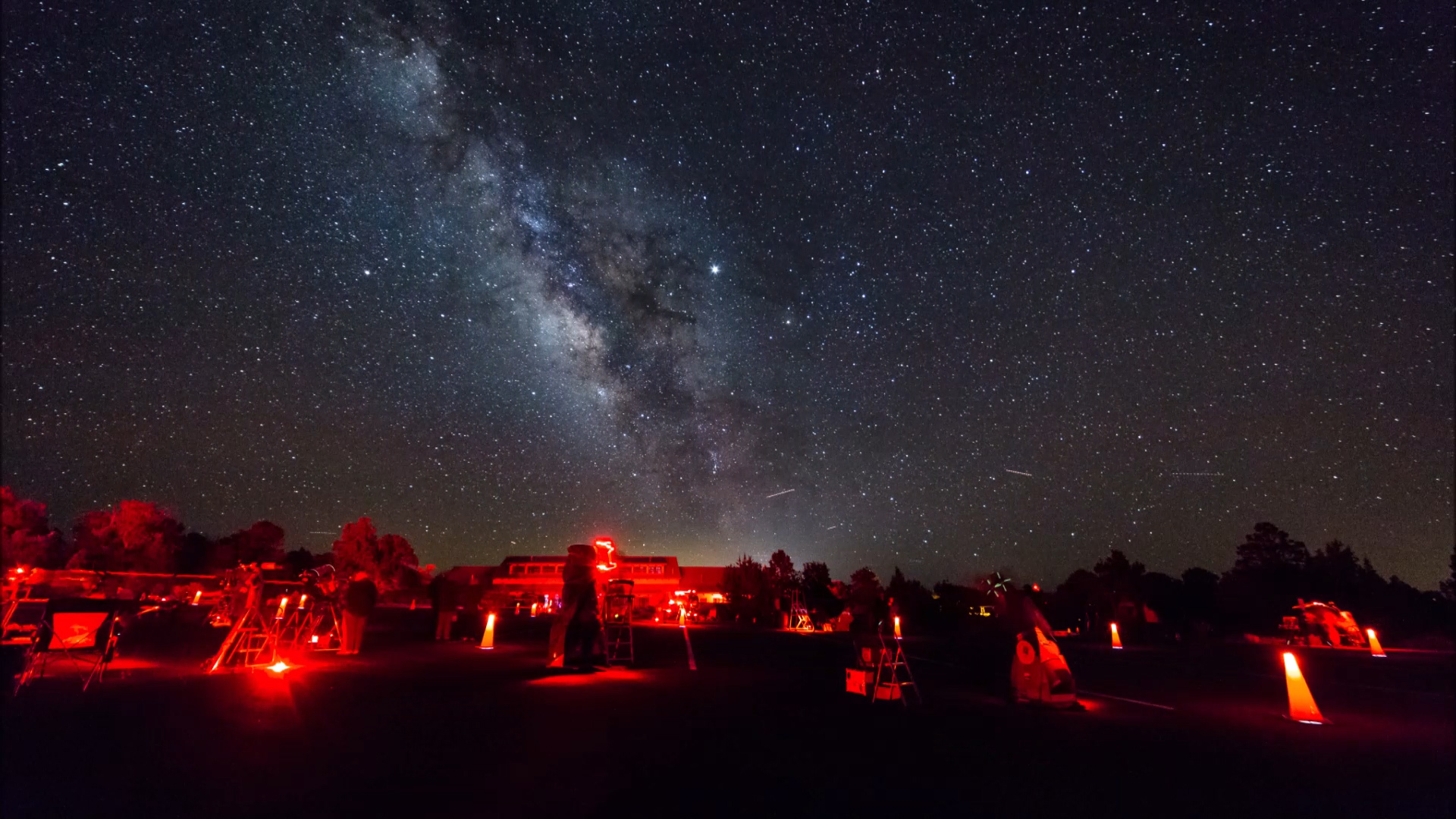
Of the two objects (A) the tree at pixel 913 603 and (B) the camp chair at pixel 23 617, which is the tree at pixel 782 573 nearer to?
(A) the tree at pixel 913 603

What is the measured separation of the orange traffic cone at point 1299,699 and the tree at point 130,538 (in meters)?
82.5

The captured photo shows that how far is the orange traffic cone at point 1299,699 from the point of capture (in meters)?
13.6

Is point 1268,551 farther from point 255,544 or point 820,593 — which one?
point 255,544

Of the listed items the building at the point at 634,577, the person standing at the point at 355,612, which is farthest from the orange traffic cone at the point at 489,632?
the building at the point at 634,577

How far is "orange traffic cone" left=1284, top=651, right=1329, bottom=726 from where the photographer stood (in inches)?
534

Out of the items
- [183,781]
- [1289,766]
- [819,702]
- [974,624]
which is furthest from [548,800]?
[974,624]

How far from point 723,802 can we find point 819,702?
25.5ft

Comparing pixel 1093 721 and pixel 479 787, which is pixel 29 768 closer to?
pixel 479 787

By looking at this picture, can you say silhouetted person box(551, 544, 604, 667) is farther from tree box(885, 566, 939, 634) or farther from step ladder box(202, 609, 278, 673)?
tree box(885, 566, 939, 634)

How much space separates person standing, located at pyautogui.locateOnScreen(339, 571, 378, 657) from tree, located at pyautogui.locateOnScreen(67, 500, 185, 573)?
6019cm

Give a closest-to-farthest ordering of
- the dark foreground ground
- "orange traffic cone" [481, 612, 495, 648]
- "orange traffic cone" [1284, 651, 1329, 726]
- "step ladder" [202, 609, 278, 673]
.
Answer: the dark foreground ground → "orange traffic cone" [1284, 651, 1329, 726] → "step ladder" [202, 609, 278, 673] → "orange traffic cone" [481, 612, 495, 648]

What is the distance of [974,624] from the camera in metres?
55.3

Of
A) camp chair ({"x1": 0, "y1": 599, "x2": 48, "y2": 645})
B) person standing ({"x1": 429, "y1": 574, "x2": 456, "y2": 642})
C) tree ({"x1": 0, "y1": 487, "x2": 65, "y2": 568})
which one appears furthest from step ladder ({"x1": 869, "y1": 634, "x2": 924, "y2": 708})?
tree ({"x1": 0, "y1": 487, "x2": 65, "y2": 568})

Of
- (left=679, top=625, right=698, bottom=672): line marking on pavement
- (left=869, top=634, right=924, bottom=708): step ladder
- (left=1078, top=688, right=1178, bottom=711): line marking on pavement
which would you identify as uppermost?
(left=869, top=634, right=924, bottom=708): step ladder
